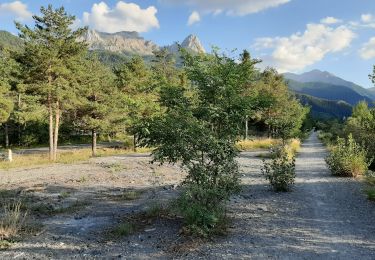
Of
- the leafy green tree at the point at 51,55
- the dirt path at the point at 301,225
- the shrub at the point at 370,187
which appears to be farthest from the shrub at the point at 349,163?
the leafy green tree at the point at 51,55

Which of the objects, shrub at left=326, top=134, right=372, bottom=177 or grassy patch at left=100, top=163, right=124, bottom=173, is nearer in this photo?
shrub at left=326, top=134, right=372, bottom=177

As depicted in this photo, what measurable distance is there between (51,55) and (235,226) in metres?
21.9

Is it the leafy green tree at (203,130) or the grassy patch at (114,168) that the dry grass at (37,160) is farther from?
the leafy green tree at (203,130)

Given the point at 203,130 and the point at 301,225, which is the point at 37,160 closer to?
the point at 203,130

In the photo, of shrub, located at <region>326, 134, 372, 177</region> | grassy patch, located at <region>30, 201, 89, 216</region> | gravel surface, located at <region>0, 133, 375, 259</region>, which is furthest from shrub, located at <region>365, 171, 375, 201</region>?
grassy patch, located at <region>30, 201, 89, 216</region>

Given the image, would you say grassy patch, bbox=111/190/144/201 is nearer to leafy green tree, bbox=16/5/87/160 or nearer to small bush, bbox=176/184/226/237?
small bush, bbox=176/184/226/237

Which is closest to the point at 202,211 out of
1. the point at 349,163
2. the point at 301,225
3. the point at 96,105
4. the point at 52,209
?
the point at 301,225

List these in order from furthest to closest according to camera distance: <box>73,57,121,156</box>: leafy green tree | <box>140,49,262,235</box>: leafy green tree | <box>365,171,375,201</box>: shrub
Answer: <box>73,57,121,156</box>: leafy green tree, <box>365,171,375,201</box>: shrub, <box>140,49,262,235</box>: leafy green tree

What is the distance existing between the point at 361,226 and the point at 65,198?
847 centimetres

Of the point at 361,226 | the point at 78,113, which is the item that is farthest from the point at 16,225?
the point at 78,113

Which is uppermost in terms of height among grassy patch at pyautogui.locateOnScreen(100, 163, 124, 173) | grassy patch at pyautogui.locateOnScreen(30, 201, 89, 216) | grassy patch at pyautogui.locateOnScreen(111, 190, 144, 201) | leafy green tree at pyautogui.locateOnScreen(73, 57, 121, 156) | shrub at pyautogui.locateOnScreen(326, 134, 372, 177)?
leafy green tree at pyautogui.locateOnScreen(73, 57, 121, 156)

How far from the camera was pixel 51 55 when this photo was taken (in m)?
25.9

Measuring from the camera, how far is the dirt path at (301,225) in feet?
21.7

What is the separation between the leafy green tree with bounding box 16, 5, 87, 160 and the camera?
26047mm
